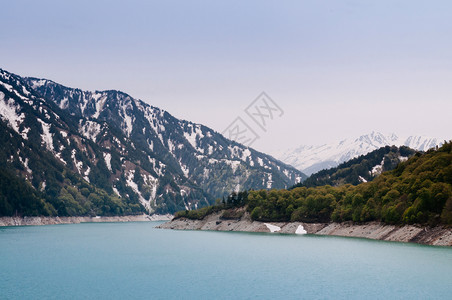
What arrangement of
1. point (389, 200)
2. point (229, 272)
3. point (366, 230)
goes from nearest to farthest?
point (229, 272)
point (389, 200)
point (366, 230)

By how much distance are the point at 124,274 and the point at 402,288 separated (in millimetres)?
40852

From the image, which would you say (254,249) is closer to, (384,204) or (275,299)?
(384,204)

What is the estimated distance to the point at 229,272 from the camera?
8025 centimetres

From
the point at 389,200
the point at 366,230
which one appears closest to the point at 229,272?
the point at 366,230

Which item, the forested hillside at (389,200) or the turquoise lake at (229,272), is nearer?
the turquoise lake at (229,272)

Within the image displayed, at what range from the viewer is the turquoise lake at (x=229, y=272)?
63625 mm

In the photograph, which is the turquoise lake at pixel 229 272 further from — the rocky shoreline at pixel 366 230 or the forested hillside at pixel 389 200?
the forested hillside at pixel 389 200

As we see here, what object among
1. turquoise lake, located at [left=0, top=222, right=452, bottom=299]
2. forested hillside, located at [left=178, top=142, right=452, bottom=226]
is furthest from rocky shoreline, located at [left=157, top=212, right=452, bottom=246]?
turquoise lake, located at [left=0, top=222, right=452, bottom=299]

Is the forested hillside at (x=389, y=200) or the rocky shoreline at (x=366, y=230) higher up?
the forested hillside at (x=389, y=200)

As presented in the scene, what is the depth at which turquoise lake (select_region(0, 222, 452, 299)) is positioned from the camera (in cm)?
6362

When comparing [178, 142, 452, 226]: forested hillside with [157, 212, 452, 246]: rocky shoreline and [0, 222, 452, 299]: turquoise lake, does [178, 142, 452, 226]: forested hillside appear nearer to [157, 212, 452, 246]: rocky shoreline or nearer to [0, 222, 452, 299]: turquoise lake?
[157, 212, 452, 246]: rocky shoreline

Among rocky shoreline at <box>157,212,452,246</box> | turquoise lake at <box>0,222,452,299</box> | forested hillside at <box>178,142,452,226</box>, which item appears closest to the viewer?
turquoise lake at <box>0,222,452,299</box>

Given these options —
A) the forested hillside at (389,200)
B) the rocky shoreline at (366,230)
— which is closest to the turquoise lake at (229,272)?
the rocky shoreline at (366,230)

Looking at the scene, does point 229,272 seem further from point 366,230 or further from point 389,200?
point 389,200
